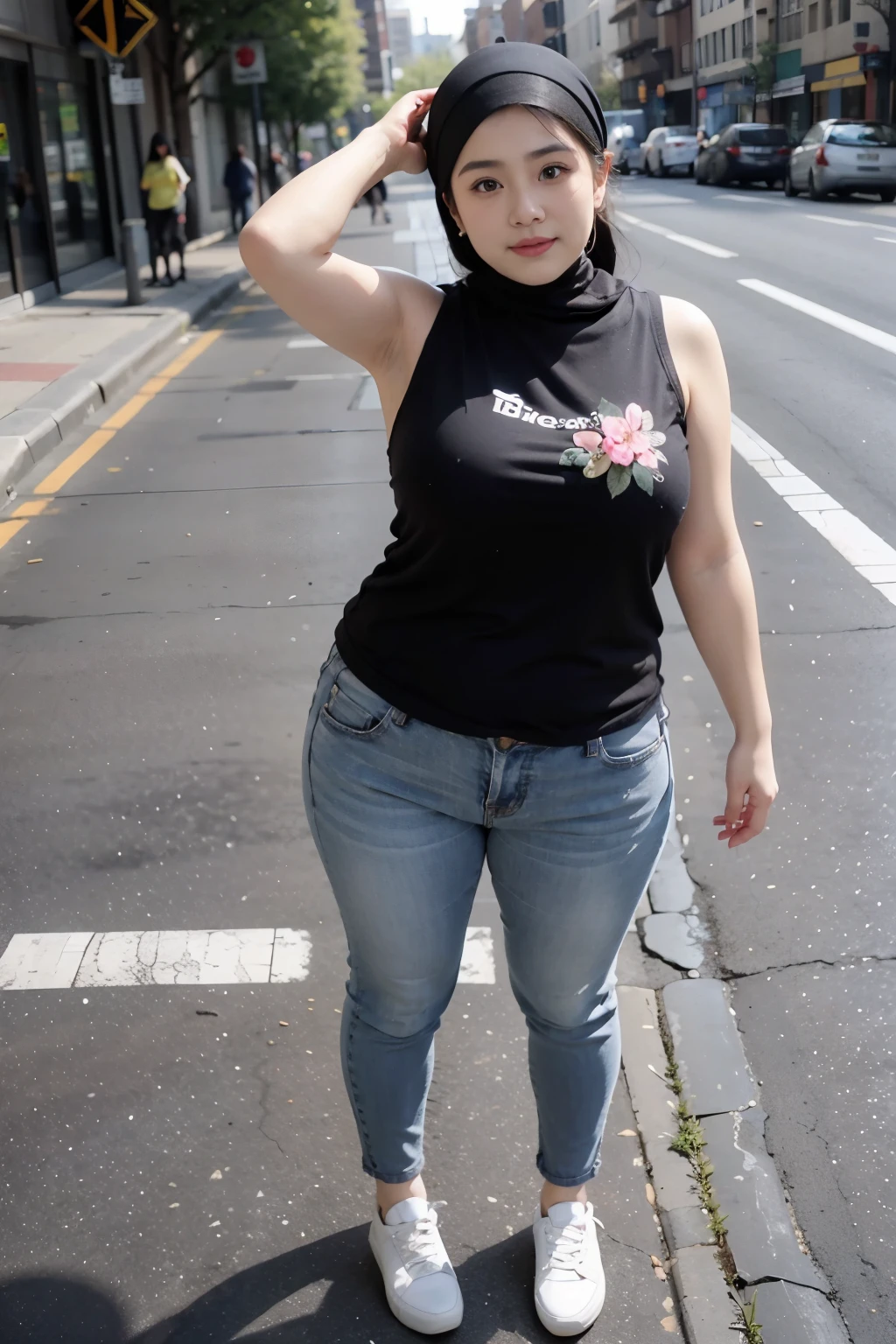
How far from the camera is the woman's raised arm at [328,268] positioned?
1.97 meters

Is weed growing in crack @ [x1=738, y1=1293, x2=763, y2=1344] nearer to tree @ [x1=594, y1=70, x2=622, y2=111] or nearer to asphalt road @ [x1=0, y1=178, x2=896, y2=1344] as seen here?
asphalt road @ [x1=0, y1=178, x2=896, y2=1344]

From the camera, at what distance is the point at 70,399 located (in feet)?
34.4

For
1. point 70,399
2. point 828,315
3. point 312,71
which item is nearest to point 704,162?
point 312,71

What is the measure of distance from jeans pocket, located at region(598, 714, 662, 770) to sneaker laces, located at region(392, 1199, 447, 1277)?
0.90 m

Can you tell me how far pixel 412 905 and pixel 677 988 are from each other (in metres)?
1.38

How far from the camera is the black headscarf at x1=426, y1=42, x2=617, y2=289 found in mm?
1891

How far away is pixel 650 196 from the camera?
33.1 meters

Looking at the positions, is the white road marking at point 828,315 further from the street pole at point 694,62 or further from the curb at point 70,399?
the street pole at point 694,62

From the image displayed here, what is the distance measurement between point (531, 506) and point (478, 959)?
1.79m

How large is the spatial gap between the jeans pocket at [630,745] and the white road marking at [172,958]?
1.33 m

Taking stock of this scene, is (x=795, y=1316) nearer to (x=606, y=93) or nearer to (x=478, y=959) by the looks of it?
(x=478, y=959)

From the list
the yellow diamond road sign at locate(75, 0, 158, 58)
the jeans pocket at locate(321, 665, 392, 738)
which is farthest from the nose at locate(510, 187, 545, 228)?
the yellow diamond road sign at locate(75, 0, 158, 58)

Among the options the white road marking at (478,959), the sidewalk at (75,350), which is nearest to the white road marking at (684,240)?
the sidewalk at (75,350)

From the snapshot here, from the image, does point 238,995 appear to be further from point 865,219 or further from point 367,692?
point 865,219
